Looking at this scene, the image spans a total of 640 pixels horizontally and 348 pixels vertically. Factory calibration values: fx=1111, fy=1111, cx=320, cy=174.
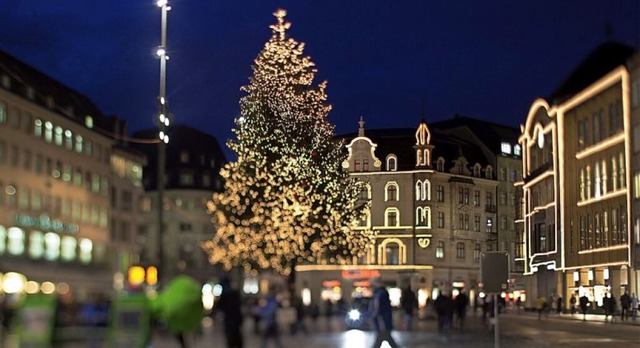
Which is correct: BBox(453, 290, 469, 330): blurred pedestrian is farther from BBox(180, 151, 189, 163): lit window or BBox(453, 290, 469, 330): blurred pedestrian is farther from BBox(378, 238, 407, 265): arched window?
BBox(378, 238, 407, 265): arched window

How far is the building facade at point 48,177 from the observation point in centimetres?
2612

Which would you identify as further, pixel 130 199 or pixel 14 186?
pixel 14 186

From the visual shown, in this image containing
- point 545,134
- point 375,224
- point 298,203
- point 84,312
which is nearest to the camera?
point 84,312

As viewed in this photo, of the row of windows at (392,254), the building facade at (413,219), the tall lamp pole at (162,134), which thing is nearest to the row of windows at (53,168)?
the tall lamp pole at (162,134)

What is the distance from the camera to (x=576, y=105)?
78125 millimetres

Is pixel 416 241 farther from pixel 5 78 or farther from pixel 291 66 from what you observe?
pixel 5 78

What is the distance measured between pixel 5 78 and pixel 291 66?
26413mm

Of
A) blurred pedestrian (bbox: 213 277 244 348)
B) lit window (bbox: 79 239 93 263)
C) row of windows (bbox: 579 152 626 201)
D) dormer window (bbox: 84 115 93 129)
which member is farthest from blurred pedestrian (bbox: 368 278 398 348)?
row of windows (bbox: 579 152 626 201)

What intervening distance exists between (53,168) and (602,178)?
46.2 meters

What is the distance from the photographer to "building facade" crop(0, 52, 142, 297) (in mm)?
26125

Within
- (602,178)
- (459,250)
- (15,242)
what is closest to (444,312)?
(15,242)

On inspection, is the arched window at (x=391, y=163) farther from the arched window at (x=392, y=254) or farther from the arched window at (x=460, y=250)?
the arched window at (x=460, y=250)

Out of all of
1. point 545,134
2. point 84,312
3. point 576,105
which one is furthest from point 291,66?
point 84,312

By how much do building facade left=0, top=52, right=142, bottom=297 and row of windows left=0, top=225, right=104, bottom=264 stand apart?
0.02 meters
